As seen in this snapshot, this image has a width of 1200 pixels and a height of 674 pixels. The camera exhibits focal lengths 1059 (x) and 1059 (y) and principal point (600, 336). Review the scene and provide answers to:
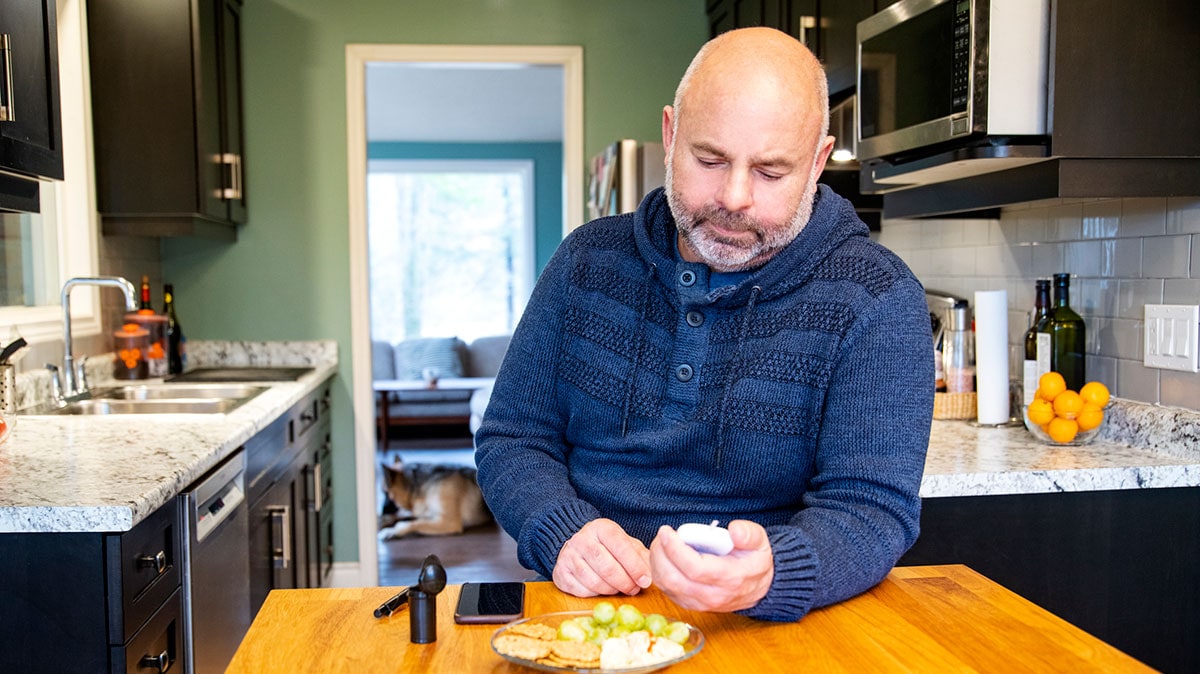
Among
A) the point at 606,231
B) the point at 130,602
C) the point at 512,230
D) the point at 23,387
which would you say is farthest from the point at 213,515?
the point at 512,230

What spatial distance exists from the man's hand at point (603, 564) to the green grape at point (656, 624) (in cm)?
16

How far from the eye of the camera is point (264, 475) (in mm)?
2750

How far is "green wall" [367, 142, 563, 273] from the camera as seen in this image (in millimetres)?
9250

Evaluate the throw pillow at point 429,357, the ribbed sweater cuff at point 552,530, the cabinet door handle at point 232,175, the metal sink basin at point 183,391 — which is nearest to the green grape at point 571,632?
the ribbed sweater cuff at point 552,530

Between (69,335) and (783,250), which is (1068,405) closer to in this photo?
(783,250)

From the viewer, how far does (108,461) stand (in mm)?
1920

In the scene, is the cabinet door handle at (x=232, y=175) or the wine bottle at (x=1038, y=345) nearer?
the wine bottle at (x=1038, y=345)

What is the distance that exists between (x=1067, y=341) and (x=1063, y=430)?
0.84 ft

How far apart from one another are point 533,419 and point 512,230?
811 cm

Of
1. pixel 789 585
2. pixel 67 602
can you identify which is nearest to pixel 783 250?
pixel 789 585

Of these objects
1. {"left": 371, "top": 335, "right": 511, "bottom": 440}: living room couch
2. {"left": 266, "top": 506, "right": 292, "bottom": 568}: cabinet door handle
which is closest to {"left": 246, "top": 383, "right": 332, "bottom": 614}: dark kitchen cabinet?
{"left": 266, "top": 506, "right": 292, "bottom": 568}: cabinet door handle

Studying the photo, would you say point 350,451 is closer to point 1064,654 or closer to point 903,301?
point 903,301

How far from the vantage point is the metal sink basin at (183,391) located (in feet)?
10.2

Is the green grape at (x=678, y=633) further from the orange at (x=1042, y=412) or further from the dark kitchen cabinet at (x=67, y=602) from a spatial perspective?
the orange at (x=1042, y=412)
